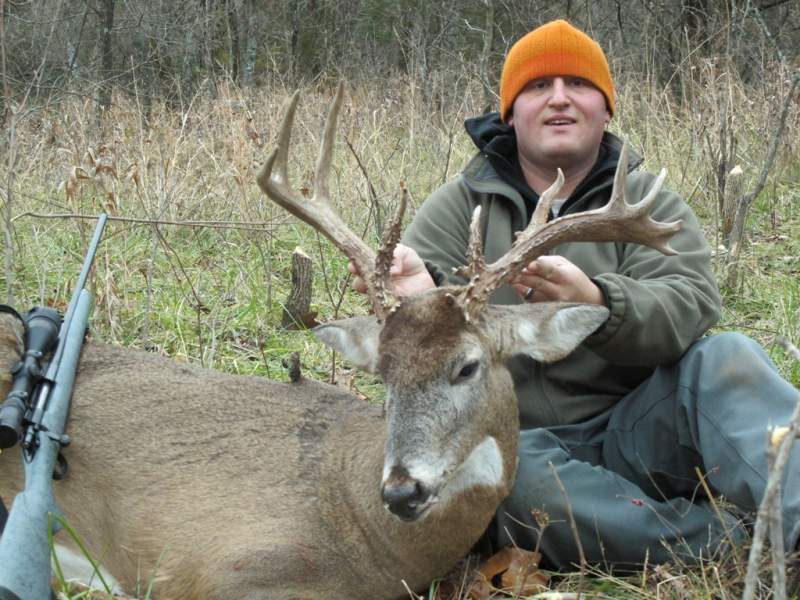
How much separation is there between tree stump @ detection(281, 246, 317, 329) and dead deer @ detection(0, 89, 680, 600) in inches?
73.1

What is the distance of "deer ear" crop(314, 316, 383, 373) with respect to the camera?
335cm

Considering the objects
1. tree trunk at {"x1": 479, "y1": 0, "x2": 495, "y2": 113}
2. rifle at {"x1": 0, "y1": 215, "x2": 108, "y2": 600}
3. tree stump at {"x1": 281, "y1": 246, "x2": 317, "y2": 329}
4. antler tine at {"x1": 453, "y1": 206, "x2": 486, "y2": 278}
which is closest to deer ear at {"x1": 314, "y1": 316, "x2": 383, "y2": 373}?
antler tine at {"x1": 453, "y1": 206, "x2": 486, "y2": 278}

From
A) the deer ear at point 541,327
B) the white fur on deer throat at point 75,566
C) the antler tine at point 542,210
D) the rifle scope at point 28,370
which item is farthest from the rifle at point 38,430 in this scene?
the antler tine at point 542,210

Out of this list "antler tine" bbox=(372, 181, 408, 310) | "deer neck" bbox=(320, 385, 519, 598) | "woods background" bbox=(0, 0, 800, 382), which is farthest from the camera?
"woods background" bbox=(0, 0, 800, 382)

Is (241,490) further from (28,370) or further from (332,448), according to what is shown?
(28,370)

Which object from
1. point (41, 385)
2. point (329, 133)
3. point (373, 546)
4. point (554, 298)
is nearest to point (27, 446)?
point (41, 385)

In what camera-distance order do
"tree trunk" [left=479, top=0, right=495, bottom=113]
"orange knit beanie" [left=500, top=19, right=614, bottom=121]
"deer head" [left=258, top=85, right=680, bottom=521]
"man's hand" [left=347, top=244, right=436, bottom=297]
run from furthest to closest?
1. "tree trunk" [left=479, top=0, right=495, bottom=113]
2. "orange knit beanie" [left=500, top=19, right=614, bottom=121]
3. "man's hand" [left=347, top=244, right=436, bottom=297]
4. "deer head" [left=258, top=85, right=680, bottom=521]

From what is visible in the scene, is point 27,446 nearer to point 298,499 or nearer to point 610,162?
point 298,499

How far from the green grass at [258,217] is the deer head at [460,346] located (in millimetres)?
778

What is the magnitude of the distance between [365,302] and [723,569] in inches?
133

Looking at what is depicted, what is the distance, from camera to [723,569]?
3250mm

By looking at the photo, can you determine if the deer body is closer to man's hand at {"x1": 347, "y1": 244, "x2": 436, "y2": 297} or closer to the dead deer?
the dead deer

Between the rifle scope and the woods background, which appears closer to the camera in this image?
the rifle scope

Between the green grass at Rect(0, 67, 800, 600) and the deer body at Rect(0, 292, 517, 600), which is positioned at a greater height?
the green grass at Rect(0, 67, 800, 600)
